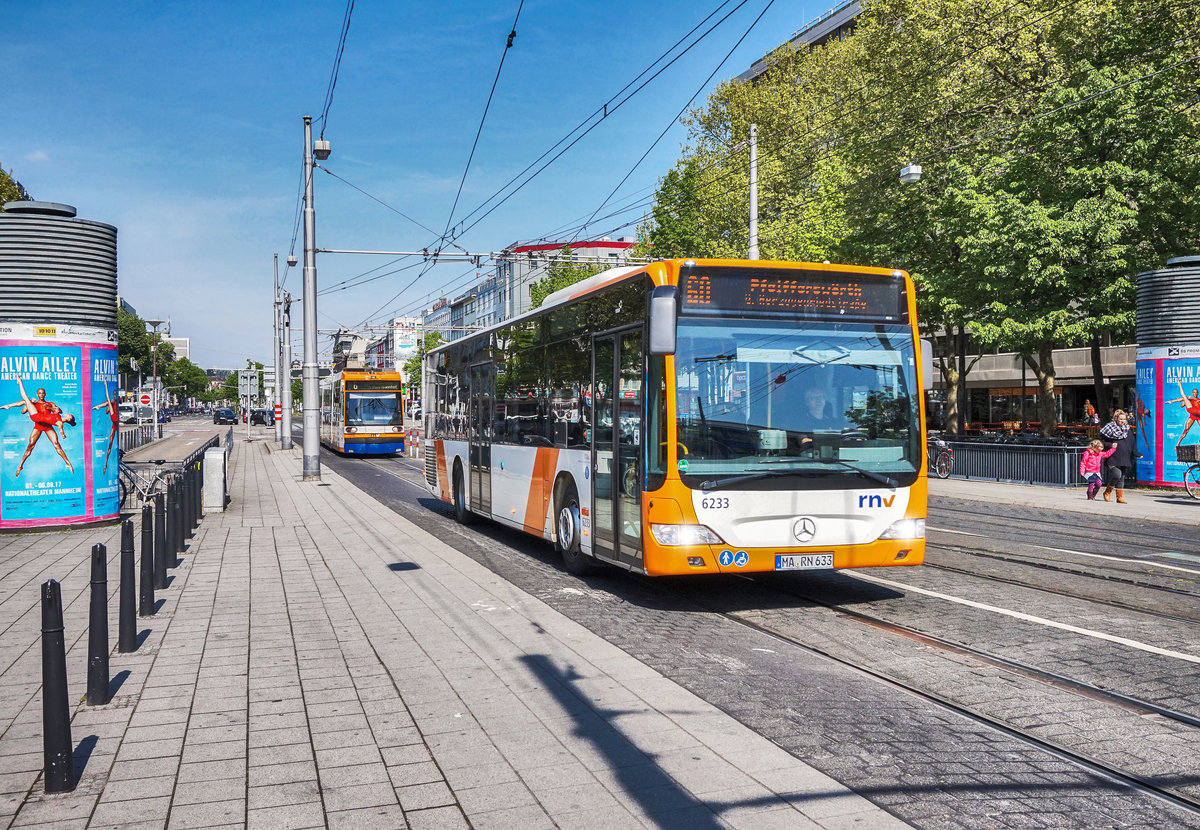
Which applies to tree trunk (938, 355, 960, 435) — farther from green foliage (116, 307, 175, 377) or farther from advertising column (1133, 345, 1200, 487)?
green foliage (116, 307, 175, 377)

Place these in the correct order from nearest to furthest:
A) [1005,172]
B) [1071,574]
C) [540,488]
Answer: [1071,574]
[540,488]
[1005,172]

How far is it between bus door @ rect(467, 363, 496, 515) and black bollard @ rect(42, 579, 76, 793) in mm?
9193

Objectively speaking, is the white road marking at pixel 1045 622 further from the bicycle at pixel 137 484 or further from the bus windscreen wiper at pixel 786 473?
the bicycle at pixel 137 484

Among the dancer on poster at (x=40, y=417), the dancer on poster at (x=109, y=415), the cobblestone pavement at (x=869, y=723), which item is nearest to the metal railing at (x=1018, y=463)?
the cobblestone pavement at (x=869, y=723)

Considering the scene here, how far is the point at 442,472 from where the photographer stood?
17.2 m

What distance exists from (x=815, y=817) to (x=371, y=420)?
1377 inches

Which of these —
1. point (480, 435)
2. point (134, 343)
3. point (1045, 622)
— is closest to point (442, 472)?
point (480, 435)

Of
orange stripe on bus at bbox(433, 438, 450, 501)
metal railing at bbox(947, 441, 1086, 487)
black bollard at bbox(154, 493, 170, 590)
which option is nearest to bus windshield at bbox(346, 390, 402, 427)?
metal railing at bbox(947, 441, 1086, 487)

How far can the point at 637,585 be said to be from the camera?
33.0ft

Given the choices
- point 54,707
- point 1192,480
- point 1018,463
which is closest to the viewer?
point 54,707

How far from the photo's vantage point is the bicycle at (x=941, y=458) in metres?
25.5

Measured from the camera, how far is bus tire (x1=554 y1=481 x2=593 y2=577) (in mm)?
10375

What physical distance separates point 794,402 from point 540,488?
13.1ft

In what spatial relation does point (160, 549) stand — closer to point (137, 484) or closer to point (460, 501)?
point (460, 501)
